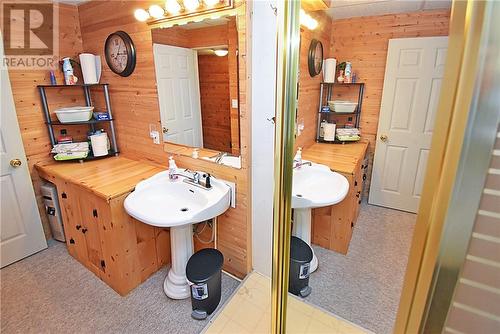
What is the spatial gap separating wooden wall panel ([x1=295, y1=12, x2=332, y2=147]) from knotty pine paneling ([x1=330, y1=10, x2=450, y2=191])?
0.04 metres

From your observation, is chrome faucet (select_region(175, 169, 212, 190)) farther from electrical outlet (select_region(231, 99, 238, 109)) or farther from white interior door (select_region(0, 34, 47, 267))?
white interior door (select_region(0, 34, 47, 267))

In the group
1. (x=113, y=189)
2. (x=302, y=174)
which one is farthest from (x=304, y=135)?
(x=113, y=189)

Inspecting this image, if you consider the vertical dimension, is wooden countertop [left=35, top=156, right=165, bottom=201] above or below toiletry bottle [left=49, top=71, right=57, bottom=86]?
below

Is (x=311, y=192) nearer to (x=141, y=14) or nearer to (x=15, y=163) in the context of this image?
(x=141, y=14)

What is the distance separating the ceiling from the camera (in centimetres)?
74

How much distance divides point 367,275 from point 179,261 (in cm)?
126

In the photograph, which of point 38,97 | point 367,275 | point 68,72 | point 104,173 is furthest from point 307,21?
point 38,97

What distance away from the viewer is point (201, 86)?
5.82ft

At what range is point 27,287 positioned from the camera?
6.40ft

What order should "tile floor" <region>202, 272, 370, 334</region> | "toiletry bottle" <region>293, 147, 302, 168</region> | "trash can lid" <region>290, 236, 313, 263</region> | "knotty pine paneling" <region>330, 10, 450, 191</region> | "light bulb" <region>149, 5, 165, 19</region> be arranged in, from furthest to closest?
"light bulb" <region>149, 5, 165, 19</region> → "tile floor" <region>202, 272, 370, 334</region> → "trash can lid" <region>290, 236, 313, 263</region> → "toiletry bottle" <region>293, 147, 302, 168</region> → "knotty pine paneling" <region>330, 10, 450, 191</region>

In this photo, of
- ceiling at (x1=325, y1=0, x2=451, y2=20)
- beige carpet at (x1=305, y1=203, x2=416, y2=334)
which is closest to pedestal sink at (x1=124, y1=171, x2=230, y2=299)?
beige carpet at (x1=305, y1=203, x2=416, y2=334)

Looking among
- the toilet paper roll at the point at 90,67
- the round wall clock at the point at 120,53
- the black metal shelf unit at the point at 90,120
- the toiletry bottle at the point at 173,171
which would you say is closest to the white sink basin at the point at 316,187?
the toiletry bottle at the point at 173,171

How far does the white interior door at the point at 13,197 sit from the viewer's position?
2.01m

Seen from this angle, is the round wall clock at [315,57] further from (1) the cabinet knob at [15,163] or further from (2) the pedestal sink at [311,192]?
(1) the cabinet knob at [15,163]
